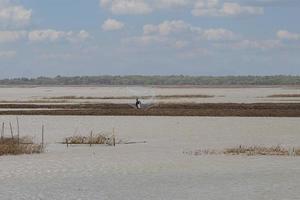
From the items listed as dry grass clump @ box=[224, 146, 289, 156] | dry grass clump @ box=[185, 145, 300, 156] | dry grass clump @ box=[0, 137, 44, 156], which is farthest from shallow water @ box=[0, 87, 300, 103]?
dry grass clump @ box=[185, 145, 300, 156]

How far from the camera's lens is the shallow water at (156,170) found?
1452 cm

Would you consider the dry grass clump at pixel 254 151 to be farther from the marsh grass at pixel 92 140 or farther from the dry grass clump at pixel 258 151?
the marsh grass at pixel 92 140

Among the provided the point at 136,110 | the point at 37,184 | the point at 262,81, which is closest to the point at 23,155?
the point at 37,184

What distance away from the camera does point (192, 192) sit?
14516 mm

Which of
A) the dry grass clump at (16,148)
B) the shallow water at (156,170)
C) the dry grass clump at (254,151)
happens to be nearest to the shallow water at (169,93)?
the shallow water at (156,170)

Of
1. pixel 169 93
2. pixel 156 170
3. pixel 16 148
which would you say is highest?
pixel 16 148

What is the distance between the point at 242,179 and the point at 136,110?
29056mm

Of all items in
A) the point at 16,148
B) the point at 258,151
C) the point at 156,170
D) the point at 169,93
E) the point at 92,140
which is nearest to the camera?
the point at 156,170

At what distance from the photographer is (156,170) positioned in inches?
707

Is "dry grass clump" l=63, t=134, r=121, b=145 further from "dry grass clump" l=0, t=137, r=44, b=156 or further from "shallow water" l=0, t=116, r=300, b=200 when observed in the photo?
"dry grass clump" l=0, t=137, r=44, b=156

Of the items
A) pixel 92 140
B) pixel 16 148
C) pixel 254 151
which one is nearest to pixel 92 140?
pixel 92 140

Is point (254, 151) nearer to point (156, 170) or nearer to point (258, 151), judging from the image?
point (258, 151)

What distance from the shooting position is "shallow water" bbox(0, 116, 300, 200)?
1452 cm

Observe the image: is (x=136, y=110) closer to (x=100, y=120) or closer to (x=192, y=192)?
(x=100, y=120)
